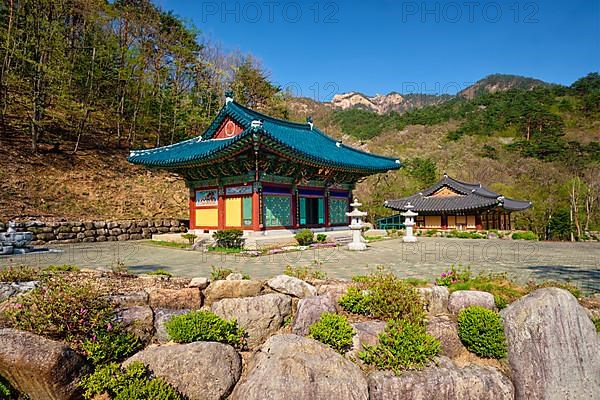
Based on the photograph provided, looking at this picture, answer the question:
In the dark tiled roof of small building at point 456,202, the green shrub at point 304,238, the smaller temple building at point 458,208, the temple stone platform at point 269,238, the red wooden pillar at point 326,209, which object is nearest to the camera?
the temple stone platform at point 269,238

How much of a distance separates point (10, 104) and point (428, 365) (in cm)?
3195

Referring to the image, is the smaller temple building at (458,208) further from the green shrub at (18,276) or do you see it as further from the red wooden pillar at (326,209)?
the green shrub at (18,276)

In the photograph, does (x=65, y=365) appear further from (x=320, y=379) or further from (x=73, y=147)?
(x=73, y=147)

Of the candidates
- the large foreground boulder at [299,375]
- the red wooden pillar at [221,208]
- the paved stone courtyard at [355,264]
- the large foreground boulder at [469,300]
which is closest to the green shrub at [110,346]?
the large foreground boulder at [299,375]

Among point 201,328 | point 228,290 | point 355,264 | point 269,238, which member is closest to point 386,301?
point 228,290

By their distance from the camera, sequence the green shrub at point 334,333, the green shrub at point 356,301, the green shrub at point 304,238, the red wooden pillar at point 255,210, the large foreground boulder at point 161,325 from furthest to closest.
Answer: the green shrub at point 304,238
the red wooden pillar at point 255,210
the green shrub at point 356,301
the large foreground boulder at point 161,325
the green shrub at point 334,333

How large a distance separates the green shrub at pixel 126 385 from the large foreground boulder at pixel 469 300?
4.29 metres

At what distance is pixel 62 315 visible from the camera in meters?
4.24

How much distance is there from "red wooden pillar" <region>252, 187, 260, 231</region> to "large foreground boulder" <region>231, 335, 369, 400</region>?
1113 cm

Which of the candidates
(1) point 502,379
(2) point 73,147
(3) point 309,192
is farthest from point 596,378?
(2) point 73,147

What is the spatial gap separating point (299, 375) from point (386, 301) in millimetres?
1909

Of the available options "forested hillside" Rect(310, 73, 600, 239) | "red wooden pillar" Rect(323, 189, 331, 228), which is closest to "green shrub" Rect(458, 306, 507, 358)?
"red wooden pillar" Rect(323, 189, 331, 228)

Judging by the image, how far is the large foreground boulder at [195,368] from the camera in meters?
4.20

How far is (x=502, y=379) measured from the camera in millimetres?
4805
